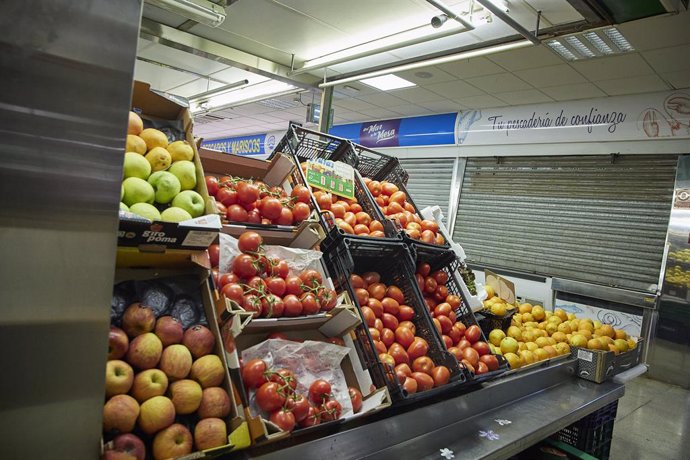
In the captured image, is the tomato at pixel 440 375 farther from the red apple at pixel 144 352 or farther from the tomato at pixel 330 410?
the red apple at pixel 144 352

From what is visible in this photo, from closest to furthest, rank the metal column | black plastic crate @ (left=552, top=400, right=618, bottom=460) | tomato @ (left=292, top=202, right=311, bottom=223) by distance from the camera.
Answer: the metal column, tomato @ (left=292, top=202, right=311, bottom=223), black plastic crate @ (left=552, top=400, right=618, bottom=460)

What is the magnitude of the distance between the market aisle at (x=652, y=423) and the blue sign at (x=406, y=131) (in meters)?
4.74

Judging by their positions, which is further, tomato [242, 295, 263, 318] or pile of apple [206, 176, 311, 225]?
pile of apple [206, 176, 311, 225]

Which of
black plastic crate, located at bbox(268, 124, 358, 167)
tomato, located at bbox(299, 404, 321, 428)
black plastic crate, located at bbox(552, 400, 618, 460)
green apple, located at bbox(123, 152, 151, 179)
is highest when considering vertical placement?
black plastic crate, located at bbox(268, 124, 358, 167)

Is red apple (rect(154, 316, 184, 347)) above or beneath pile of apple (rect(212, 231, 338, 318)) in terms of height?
beneath

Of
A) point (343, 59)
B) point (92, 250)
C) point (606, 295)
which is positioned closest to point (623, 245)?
point (606, 295)

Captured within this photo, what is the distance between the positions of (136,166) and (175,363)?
73cm

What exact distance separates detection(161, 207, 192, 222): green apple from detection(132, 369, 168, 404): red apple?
524 mm

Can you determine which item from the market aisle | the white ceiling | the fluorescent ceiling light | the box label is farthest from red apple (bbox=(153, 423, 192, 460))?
the fluorescent ceiling light

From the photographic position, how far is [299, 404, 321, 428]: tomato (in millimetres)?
1663

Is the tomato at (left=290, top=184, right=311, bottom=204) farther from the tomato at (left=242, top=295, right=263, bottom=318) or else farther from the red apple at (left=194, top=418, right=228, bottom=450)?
the red apple at (left=194, top=418, right=228, bottom=450)

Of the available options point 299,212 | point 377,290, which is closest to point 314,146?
point 299,212

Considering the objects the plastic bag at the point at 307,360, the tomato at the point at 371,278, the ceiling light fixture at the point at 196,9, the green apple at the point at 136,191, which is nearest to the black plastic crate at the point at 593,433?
the tomato at the point at 371,278

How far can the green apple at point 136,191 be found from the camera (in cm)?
162
